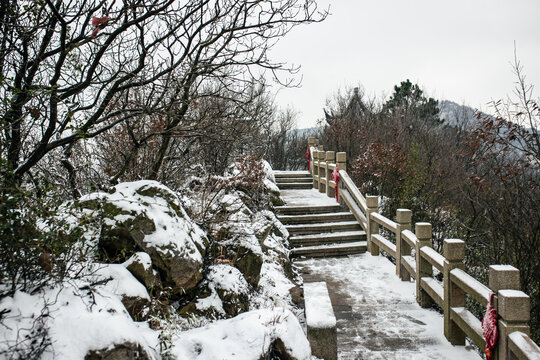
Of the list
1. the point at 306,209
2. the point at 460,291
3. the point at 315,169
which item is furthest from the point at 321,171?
the point at 460,291

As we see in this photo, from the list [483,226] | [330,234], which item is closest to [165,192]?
[330,234]

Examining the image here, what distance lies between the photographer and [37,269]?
8.59 ft

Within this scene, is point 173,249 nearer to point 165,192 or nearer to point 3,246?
point 165,192

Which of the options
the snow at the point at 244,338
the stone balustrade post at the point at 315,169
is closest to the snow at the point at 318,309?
the snow at the point at 244,338

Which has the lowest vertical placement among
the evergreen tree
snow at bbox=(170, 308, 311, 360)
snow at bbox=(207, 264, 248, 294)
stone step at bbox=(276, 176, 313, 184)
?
snow at bbox=(207, 264, 248, 294)

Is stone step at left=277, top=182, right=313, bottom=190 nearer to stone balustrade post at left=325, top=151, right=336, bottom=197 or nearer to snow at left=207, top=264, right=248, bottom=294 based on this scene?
stone balustrade post at left=325, top=151, right=336, bottom=197

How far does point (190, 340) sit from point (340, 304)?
131 inches

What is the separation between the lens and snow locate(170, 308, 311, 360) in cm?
290

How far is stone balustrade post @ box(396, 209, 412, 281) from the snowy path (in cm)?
17

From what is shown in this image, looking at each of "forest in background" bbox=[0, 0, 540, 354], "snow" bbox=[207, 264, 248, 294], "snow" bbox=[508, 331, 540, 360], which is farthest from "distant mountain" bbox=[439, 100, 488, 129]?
"snow" bbox=[508, 331, 540, 360]

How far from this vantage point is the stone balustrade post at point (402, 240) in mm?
6605

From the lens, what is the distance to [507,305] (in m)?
3.14

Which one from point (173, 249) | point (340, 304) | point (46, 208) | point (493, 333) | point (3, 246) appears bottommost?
point (340, 304)

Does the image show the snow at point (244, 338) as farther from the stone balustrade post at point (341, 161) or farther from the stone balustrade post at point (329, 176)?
the stone balustrade post at point (329, 176)
